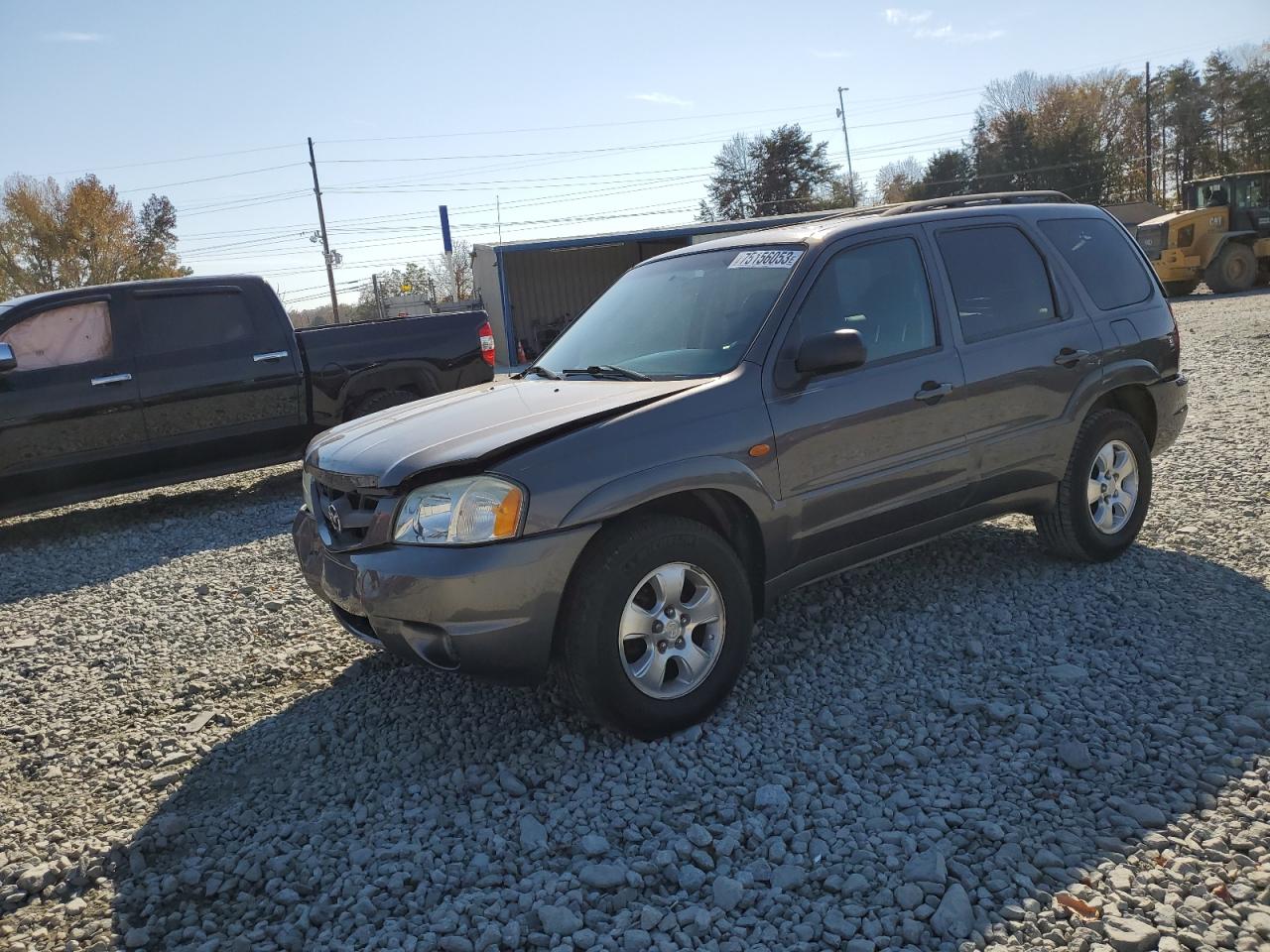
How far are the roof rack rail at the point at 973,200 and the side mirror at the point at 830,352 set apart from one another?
1.09 m

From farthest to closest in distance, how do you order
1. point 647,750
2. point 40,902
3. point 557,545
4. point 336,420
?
1. point 336,420
2. point 647,750
3. point 557,545
4. point 40,902

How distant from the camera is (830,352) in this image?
12.1 ft

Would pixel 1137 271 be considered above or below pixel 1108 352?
above

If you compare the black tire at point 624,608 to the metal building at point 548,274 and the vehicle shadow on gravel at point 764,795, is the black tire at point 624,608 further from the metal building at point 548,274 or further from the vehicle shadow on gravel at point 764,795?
the metal building at point 548,274

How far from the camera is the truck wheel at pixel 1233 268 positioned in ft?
82.0

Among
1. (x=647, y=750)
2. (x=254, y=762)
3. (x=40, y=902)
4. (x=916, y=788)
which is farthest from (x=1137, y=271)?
(x=40, y=902)

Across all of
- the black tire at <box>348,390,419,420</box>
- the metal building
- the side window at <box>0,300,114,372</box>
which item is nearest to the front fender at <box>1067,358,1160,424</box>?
the black tire at <box>348,390,419,420</box>

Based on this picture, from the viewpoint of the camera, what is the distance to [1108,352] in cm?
496

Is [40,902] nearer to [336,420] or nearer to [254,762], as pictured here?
[254,762]

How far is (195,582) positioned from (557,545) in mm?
3984

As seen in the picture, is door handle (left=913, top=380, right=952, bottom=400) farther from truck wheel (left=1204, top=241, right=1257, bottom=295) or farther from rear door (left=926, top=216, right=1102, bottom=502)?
truck wheel (left=1204, top=241, right=1257, bottom=295)

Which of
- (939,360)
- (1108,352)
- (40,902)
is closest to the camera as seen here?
(40,902)

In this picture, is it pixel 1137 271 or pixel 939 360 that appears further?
pixel 1137 271

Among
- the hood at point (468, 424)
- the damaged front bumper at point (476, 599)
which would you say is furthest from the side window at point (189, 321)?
the damaged front bumper at point (476, 599)
